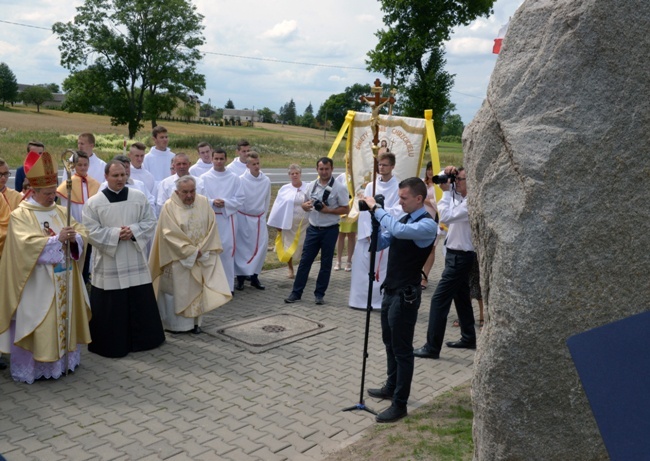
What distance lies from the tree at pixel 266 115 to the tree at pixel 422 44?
8426cm

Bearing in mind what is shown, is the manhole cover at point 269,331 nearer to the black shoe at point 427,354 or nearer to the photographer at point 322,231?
the photographer at point 322,231

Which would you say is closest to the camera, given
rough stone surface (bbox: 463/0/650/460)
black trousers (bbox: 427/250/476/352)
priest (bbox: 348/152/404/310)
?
rough stone surface (bbox: 463/0/650/460)

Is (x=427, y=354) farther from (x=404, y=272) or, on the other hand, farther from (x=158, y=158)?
(x=158, y=158)

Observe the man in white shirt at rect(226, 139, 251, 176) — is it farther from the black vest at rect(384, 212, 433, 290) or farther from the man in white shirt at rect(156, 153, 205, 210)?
the black vest at rect(384, 212, 433, 290)

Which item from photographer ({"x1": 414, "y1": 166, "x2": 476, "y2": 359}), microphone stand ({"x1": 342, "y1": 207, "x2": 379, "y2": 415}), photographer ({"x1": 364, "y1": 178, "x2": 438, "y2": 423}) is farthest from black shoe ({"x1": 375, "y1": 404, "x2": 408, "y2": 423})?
photographer ({"x1": 414, "y1": 166, "x2": 476, "y2": 359})

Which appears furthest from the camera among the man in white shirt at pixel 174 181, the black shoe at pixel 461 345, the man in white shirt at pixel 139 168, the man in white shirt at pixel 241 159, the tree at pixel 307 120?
the tree at pixel 307 120

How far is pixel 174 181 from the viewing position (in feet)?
28.3

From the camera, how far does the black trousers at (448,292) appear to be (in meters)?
6.59

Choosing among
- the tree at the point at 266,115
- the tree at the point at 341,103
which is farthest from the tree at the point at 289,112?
the tree at the point at 341,103

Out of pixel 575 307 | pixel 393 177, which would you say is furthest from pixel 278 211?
pixel 575 307

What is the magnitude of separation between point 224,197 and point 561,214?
→ 6.60 metres

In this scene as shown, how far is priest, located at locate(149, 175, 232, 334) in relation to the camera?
7152 mm

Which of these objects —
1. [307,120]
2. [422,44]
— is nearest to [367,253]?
[422,44]

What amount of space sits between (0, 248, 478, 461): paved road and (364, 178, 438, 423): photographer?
549 millimetres
